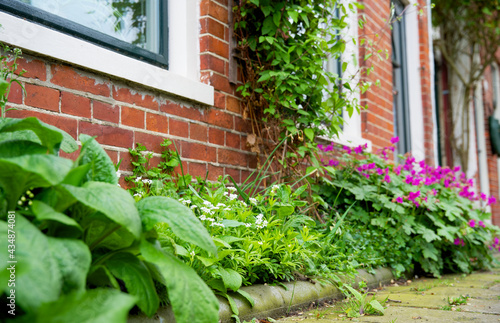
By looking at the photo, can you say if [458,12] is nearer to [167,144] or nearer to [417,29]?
[417,29]

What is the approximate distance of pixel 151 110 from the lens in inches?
91.6

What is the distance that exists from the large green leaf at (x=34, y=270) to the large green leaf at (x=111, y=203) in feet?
0.40

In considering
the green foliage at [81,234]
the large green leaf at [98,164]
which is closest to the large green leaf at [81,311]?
the green foliage at [81,234]

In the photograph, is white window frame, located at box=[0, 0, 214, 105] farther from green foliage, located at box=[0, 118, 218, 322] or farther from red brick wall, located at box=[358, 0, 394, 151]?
red brick wall, located at box=[358, 0, 394, 151]

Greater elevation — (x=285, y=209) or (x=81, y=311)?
(x=285, y=209)

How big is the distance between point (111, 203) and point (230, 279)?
2.38 ft

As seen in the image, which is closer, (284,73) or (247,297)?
(247,297)

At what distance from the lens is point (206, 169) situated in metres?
2.60

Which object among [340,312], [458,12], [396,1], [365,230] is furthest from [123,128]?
[458,12]

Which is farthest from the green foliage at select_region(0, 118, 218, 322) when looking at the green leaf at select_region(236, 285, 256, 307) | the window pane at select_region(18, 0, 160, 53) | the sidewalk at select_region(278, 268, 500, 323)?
the window pane at select_region(18, 0, 160, 53)

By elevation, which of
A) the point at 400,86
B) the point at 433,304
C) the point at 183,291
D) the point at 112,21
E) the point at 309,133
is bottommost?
the point at 433,304

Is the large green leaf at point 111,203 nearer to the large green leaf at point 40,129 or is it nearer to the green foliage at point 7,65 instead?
the large green leaf at point 40,129

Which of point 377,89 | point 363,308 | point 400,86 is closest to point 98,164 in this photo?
point 363,308

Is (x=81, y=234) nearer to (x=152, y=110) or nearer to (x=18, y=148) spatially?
(x=18, y=148)
